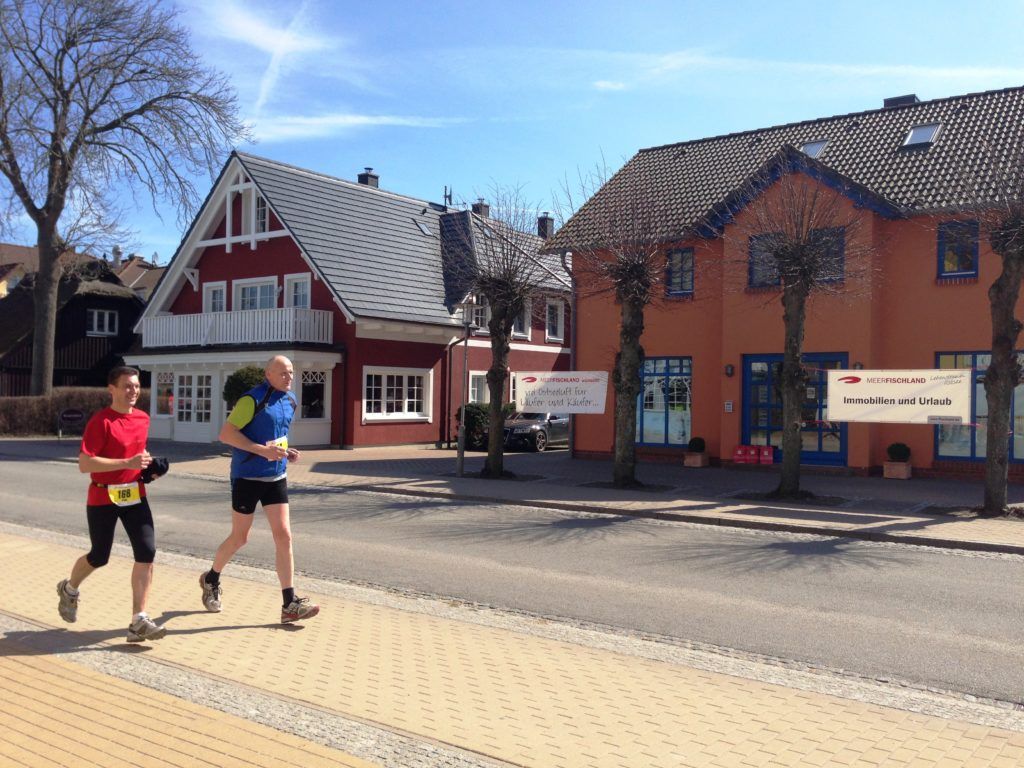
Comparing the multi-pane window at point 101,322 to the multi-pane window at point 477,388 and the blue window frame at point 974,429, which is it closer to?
the multi-pane window at point 477,388

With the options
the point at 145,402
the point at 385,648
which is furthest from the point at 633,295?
the point at 145,402

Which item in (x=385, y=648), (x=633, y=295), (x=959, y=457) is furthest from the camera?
(x=959, y=457)

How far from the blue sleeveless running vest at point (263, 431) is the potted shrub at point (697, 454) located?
50.1 ft

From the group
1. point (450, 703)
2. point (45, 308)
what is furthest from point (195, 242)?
point (450, 703)

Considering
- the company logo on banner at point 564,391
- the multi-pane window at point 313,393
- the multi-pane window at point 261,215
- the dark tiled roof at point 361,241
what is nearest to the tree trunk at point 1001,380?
the company logo on banner at point 564,391

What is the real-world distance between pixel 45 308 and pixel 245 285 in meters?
9.15

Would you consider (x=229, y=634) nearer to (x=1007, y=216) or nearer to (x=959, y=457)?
(x=1007, y=216)

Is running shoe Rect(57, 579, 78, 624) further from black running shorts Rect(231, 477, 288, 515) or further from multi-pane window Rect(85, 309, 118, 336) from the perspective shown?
multi-pane window Rect(85, 309, 118, 336)

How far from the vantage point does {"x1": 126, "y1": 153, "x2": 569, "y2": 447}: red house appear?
2625cm

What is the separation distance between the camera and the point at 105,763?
13.3ft

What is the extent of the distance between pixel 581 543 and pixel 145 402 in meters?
26.2

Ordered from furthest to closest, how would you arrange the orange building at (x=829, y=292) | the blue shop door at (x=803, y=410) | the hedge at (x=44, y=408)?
the hedge at (x=44, y=408), the blue shop door at (x=803, y=410), the orange building at (x=829, y=292)

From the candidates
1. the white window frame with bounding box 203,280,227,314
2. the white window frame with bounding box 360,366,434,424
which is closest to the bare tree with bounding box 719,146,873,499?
the white window frame with bounding box 360,366,434,424

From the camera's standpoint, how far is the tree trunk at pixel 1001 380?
13438mm
